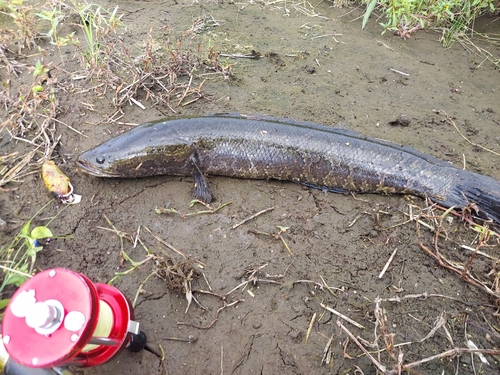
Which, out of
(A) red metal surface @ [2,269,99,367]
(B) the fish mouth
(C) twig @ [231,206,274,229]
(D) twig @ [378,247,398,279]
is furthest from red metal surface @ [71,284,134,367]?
(D) twig @ [378,247,398,279]

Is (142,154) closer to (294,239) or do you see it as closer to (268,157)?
(268,157)

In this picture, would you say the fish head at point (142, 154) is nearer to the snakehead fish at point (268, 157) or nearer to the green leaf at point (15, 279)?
the snakehead fish at point (268, 157)

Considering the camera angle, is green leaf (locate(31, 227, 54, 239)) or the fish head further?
the fish head

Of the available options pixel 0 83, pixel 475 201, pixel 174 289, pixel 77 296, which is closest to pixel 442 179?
pixel 475 201

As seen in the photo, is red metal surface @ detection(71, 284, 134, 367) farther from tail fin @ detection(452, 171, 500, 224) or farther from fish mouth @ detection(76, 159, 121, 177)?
tail fin @ detection(452, 171, 500, 224)

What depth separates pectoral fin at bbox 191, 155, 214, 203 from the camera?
11.4ft

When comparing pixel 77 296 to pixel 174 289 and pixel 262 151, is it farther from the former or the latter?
pixel 262 151

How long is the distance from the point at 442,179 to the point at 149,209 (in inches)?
113

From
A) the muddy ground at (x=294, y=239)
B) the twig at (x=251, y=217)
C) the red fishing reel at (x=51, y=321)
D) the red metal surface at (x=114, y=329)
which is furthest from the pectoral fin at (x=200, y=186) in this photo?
the red fishing reel at (x=51, y=321)

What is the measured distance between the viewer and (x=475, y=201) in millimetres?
3312

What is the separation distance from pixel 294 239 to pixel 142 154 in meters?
1.76

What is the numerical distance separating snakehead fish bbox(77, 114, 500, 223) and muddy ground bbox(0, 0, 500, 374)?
0.14 metres

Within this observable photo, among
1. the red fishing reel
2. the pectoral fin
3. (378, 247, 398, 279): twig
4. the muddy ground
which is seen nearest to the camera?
the red fishing reel

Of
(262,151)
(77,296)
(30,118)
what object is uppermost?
(77,296)
